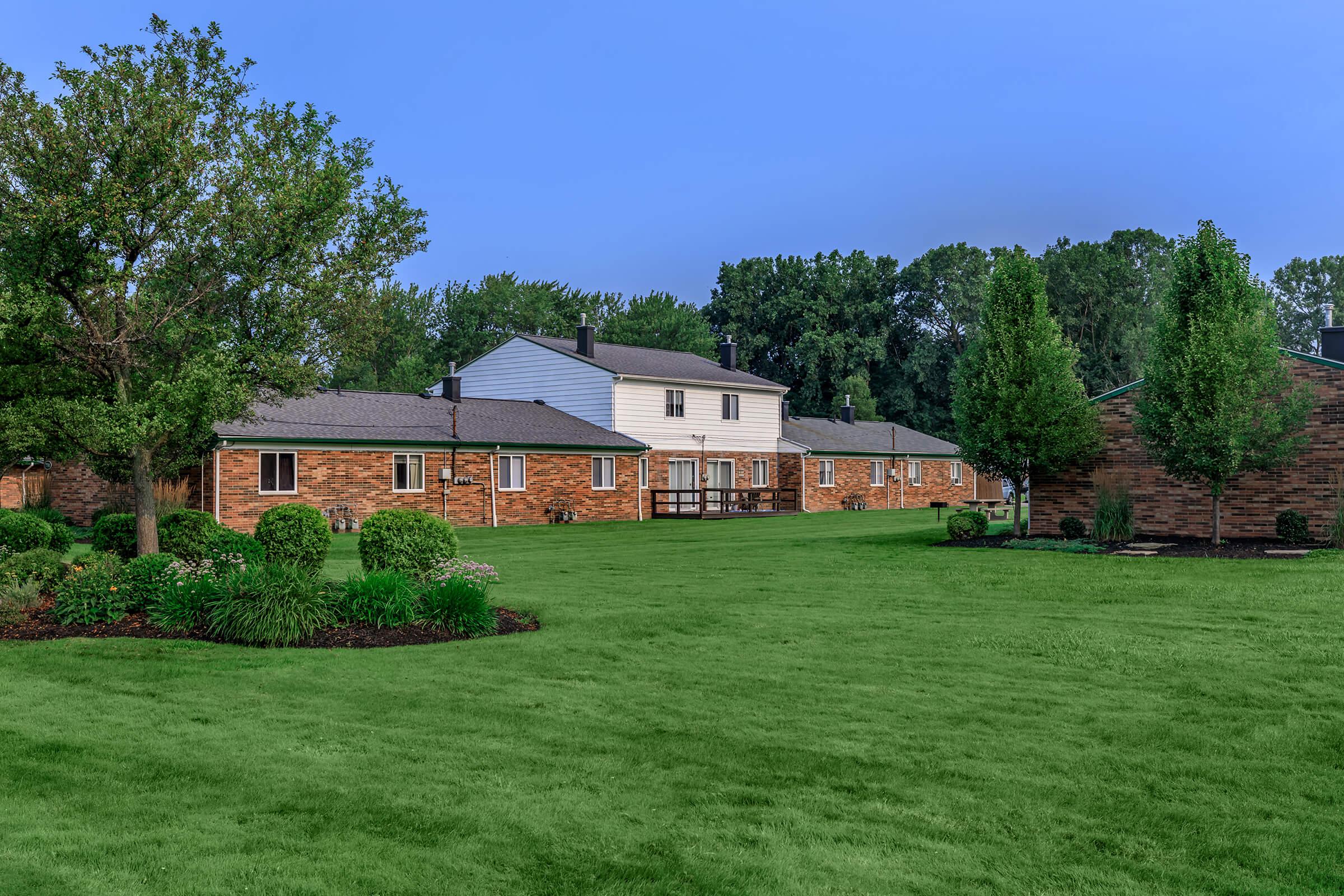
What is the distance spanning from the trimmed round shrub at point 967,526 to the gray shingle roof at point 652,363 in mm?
17161

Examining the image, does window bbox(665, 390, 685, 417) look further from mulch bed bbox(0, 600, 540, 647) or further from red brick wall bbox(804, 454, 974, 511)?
mulch bed bbox(0, 600, 540, 647)

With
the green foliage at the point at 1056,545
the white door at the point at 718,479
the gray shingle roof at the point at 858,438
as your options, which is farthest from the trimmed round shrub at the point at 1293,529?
the gray shingle roof at the point at 858,438

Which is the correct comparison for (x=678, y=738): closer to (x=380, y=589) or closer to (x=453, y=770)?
(x=453, y=770)

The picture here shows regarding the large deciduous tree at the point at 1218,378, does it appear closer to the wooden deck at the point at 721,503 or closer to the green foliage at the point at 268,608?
the green foliage at the point at 268,608

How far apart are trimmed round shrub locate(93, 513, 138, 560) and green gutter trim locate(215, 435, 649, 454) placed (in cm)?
823

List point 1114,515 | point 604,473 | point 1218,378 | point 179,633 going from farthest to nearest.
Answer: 1. point 604,473
2. point 1114,515
3. point 1218,378
4. point 179,633

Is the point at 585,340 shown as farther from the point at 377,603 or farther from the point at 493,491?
the point at 377,603

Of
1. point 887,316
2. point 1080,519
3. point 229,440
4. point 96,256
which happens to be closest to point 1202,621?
point 1080,519

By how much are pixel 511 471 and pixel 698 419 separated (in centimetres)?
971

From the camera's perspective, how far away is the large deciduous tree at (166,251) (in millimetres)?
13031

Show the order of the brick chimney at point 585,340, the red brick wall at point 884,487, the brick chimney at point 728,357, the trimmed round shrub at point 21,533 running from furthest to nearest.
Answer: the brick chimney at point 728,357 < the red brick wall at point 884,487 < the brick chimney at point 585,340 < the trimmed round shrub at point 21,533

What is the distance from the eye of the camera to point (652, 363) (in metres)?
41.9

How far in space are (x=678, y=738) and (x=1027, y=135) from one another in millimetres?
31934

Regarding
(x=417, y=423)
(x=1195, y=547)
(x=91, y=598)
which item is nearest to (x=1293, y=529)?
(x=1195, y=547)
